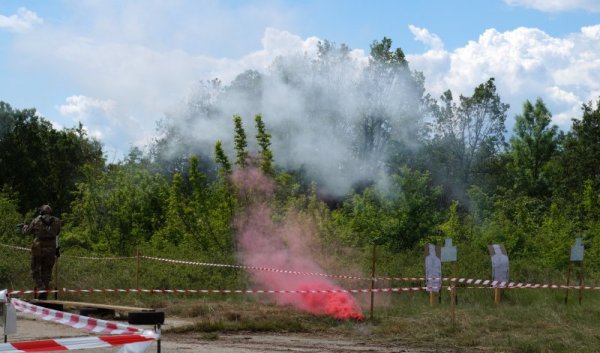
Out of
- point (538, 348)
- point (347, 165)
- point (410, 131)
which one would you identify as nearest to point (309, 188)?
point (347, 165)

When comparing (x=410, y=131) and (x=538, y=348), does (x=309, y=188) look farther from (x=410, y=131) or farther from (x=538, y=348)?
(x=538, y=348)

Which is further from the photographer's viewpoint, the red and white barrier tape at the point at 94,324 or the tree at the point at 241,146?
the tree at the point at 241,146

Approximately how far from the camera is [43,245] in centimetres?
1811

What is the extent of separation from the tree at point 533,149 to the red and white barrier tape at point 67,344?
141 ft

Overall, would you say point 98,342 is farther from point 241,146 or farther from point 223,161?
point 241,146

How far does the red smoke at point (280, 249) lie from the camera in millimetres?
16780

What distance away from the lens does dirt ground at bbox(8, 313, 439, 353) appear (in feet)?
40.3

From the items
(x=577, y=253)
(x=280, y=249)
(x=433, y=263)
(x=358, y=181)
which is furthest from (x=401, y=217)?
(x=577, y=253)

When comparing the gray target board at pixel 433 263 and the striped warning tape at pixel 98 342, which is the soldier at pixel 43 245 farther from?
the striped warning tape at pixel 98 342

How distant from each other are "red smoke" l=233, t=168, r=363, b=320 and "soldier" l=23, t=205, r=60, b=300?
513 centimetres

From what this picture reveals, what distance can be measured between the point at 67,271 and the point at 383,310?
977 cm

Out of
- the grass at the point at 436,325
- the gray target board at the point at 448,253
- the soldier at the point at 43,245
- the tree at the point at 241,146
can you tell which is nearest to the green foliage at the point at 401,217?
the tree at the point at 241,146

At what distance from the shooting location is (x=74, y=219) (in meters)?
37.6

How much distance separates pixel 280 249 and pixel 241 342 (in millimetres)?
9067
